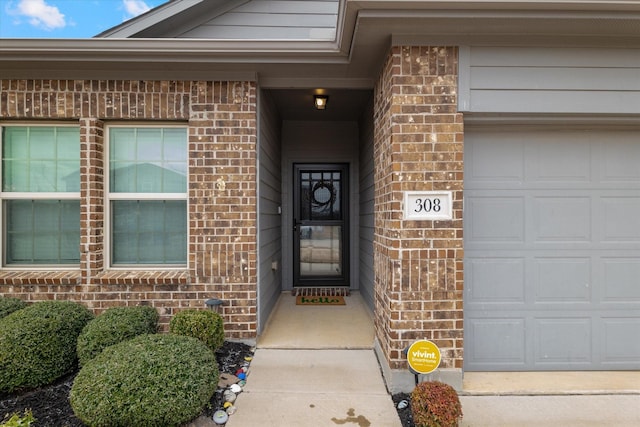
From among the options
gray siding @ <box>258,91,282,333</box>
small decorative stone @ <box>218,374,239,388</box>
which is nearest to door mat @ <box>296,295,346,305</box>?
gray siding @ <box>258,91,282,333</box>

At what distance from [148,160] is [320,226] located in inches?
113

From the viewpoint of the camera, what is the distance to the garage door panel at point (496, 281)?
9.51ft

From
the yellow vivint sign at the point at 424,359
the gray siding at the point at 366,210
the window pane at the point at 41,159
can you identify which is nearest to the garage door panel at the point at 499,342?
the yellow vivint sign at the point at 424,359

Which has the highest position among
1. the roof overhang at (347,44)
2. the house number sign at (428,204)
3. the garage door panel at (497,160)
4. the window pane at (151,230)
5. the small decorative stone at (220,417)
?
the roof overhang at (347,44)

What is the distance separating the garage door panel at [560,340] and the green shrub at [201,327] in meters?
2.76

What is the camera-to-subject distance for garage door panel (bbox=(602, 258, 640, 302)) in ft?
9.59

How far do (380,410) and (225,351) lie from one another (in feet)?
4.90

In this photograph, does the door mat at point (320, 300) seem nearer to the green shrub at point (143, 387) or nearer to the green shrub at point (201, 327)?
the green shrub at point (201, 327)

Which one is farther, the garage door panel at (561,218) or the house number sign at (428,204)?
the garage door panel at (561,218)

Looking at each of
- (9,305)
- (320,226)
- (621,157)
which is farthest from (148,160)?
(621,157)

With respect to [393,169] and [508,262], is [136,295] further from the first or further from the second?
[508,262]

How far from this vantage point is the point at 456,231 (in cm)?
266

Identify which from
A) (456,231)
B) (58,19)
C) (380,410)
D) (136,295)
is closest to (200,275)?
(136,295)

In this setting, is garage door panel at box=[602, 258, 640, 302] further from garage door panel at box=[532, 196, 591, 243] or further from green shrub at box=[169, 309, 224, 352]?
green shrub at box=[169, 309, 224, 352]
